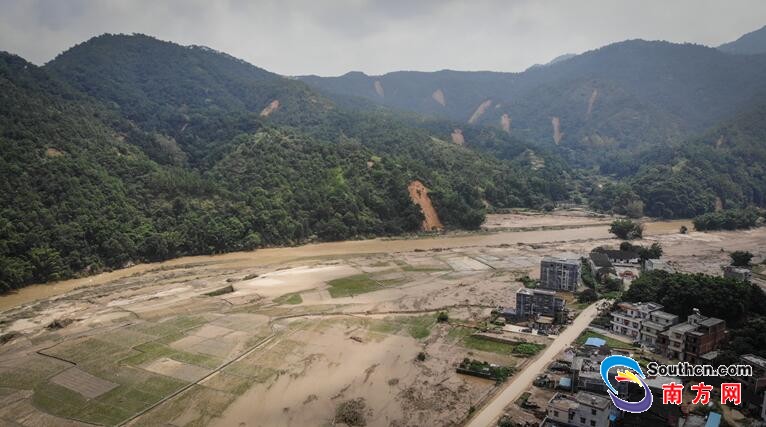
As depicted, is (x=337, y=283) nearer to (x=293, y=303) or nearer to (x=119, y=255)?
(x=293, y=303)

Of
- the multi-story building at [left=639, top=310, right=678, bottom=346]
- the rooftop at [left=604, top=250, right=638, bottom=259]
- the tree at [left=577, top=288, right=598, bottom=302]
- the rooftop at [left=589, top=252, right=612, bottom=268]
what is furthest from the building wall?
the multi-story building at [left=639, top=310, right=678, bottom=346]

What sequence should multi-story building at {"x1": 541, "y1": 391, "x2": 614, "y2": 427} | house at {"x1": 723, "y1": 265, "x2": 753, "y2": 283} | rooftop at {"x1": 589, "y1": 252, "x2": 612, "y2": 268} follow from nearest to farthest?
multi-story building at {"x1": 541, "y1": 391, "x2": 614, "y2": 427}
house at {"x1": 723, "y1": 265, "x2": 753, "y2": 283}
rooftop at {"x1": 589, "y1": 252, "x2": 612, "y2": 268}

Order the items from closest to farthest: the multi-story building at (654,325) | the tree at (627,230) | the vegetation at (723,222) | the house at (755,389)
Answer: the house at (755,389)
the multi-story building at (654,325)
the tree at (627,230)
the vegetation at (723,222)

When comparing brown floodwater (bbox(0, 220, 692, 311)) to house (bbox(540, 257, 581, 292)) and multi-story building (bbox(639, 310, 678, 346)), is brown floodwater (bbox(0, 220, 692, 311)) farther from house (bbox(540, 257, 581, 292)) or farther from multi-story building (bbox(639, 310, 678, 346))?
multi-story building (bbox(639, 310, 678, 346))

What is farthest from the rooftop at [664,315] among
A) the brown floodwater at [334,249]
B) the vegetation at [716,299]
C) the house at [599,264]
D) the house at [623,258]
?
the brown floodwater at [334,249]

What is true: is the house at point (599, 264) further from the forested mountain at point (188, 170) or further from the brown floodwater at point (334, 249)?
the forested mountain at point (188, 170)

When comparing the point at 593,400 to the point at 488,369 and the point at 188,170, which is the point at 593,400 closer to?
the point at 488,369

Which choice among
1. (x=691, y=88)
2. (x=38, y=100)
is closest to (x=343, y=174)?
(x=38, y=100)
